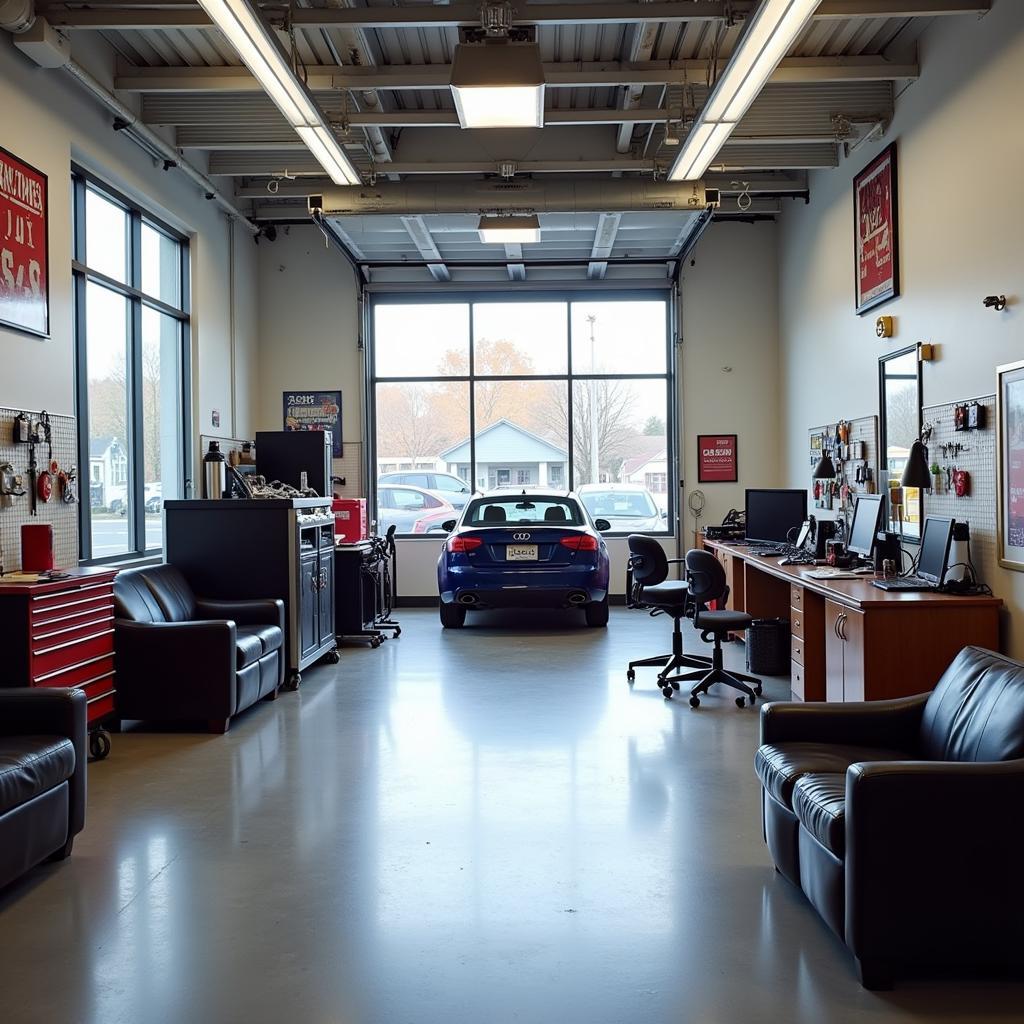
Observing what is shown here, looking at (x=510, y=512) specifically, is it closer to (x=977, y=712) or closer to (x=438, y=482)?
(x=438, y=482)

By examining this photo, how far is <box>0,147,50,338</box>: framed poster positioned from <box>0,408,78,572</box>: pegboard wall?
545 mm

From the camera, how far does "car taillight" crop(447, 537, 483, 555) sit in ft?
27.6

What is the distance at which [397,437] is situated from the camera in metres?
11.0

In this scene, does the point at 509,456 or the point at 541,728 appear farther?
the point at 509,456

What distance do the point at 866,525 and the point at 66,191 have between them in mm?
5456

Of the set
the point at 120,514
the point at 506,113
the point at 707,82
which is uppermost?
the point at 707,82

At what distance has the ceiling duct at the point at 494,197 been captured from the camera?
7.99m

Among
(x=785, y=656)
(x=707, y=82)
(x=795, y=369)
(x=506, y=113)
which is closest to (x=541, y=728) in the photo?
(x=785, y=656)

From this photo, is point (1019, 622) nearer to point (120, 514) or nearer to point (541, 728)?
point (541, 728)

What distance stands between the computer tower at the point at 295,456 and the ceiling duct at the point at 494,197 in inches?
73.4

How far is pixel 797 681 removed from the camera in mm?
5906

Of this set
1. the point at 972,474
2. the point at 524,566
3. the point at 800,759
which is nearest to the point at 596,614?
the point at 524,566

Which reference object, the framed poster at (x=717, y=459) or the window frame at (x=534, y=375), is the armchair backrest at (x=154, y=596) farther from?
the framed poster at (x=717, y=459)

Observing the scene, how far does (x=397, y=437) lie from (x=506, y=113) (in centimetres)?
578
